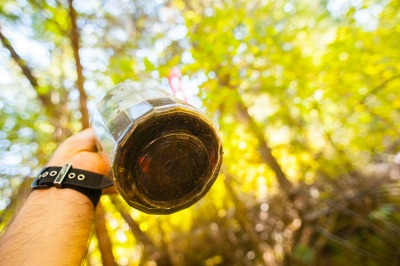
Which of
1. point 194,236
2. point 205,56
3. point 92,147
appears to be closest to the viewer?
point 92,147

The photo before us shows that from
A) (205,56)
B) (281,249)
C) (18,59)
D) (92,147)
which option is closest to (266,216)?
(281,249)

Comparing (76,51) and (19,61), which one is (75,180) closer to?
(76,51)

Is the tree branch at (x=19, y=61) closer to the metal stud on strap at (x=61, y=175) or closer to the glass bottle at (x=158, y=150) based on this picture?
the metal stud on strap at (x=61, y=175)

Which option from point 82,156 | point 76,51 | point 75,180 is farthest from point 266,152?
point 75,180

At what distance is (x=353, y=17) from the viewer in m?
3.92

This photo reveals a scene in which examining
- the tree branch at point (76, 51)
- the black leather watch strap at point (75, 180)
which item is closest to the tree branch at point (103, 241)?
Result: the tree branch at point (76, 51)

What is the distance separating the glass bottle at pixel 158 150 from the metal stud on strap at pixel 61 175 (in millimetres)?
286

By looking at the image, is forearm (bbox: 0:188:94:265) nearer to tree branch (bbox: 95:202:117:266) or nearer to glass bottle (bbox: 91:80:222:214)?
glass bottle (bbox: 91:80:222:214)

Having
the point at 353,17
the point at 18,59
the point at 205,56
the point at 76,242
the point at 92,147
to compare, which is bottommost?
the point at 353,17

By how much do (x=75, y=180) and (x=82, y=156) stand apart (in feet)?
0.71

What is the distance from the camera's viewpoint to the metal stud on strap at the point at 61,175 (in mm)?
1358

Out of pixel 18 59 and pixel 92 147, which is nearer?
pixel 92 147

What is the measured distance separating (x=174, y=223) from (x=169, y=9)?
17.7ft

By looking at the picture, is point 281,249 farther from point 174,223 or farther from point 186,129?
point 186,129
